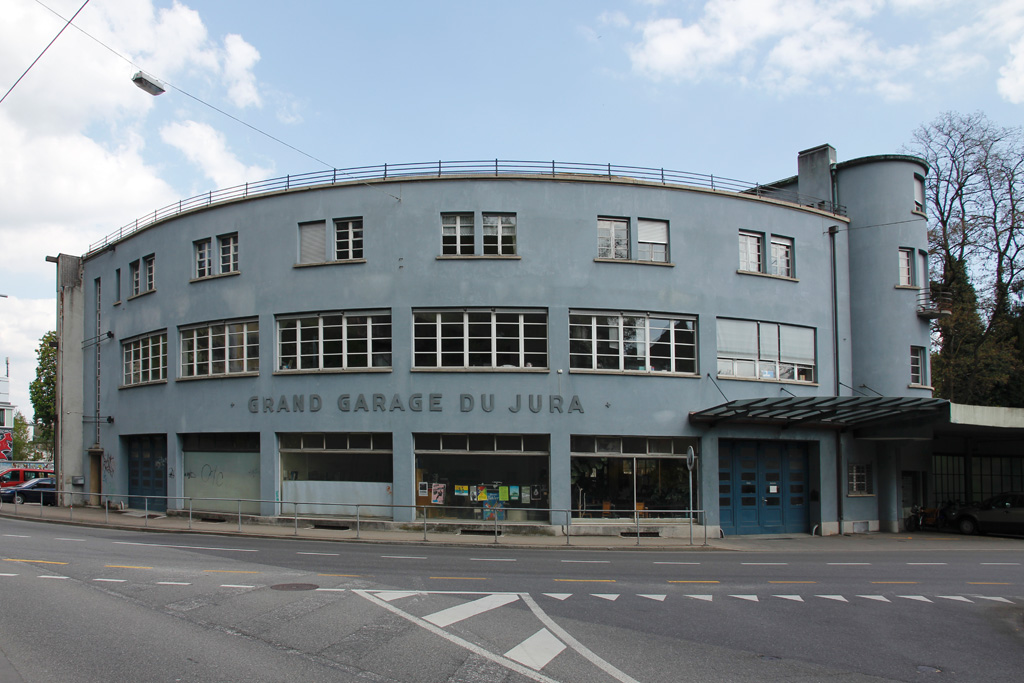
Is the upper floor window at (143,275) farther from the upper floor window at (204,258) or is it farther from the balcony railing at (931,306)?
the balcony railing at (931,306)

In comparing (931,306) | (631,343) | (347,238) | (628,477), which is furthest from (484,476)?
(931,306)

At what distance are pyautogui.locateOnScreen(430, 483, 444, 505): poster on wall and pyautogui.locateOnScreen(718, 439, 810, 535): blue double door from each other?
8.50 meters

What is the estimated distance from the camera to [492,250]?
2469 cm

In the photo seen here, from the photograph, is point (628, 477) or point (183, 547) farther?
point (628, 477)

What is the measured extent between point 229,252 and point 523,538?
13951 mm

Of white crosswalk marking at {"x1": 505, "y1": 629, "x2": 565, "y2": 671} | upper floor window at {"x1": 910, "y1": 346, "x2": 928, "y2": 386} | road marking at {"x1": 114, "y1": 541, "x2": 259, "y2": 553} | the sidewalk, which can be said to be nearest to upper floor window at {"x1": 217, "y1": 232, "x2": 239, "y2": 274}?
the sidewalk

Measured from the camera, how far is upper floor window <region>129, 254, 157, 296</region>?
98.6 feet

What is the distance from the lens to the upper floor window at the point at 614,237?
25.0 metres

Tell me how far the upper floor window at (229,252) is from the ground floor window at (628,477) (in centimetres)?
1280

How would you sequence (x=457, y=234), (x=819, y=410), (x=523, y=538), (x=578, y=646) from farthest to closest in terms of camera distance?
(x=457, y=234) → (x=819, y=410) → (x=523, y=538) → (x=578, y=646)

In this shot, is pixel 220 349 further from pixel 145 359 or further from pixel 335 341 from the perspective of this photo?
pixel 145 359

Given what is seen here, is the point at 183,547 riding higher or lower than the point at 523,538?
higher

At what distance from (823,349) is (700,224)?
20.5ft

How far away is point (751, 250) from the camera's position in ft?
87.8
